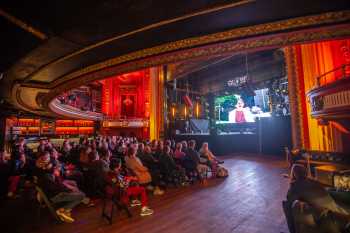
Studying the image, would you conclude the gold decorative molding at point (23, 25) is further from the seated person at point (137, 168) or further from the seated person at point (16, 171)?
the seated person at point (16, 171)

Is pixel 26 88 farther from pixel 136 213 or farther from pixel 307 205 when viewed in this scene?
pixel 307 205

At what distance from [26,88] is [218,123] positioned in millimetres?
10865

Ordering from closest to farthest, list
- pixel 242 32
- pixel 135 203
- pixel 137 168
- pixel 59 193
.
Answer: pixel 242 32 < pixel 59 193 < pixel 135 203 < pixel 137 168

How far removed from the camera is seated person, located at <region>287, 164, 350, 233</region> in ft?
6.04

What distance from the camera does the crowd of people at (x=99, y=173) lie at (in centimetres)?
331

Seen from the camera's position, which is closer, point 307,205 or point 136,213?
point 307,205

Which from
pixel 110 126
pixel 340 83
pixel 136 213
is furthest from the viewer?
pixel 110 126

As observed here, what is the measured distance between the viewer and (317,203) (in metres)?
1.96

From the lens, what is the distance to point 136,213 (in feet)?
11.3

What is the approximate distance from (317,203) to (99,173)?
3.24 meters

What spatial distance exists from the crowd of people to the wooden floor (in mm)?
266

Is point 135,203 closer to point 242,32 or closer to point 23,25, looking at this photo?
point 23,25

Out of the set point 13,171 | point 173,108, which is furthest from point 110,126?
point 13,171

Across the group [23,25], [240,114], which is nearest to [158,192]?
[23,25]
